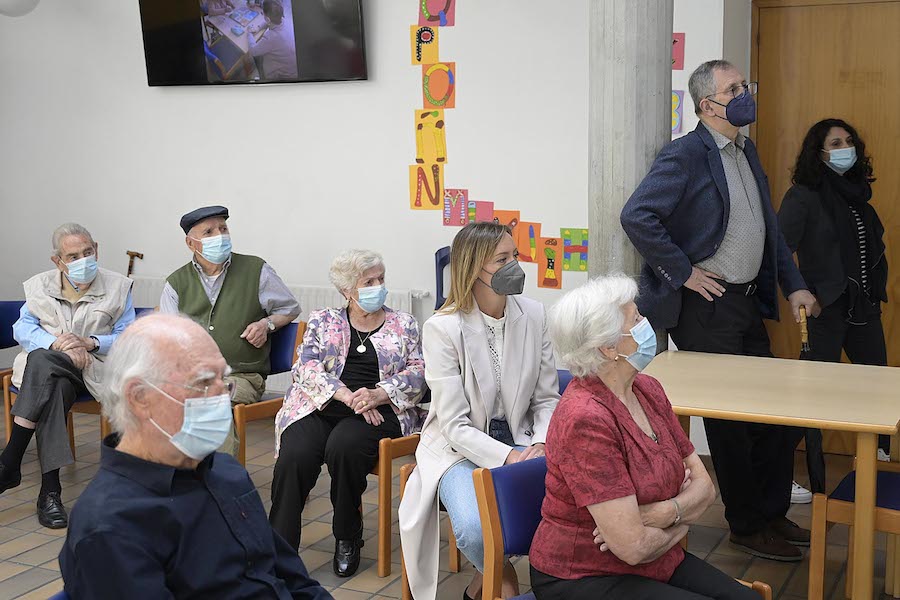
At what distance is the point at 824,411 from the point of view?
2961 mm

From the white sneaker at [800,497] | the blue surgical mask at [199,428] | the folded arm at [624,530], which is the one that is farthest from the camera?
the white sneaker at [800,497]

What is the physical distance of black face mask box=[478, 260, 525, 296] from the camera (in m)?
3.36

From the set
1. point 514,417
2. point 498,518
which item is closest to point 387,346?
point 514,417

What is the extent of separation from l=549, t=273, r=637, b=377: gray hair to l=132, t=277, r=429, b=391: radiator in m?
2.94

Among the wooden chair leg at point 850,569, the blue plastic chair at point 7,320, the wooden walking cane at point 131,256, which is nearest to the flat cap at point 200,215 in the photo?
the blue plastic chair at point 7,320

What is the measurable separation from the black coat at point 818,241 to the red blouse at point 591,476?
7.45ft

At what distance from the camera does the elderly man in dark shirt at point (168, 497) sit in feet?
6.19

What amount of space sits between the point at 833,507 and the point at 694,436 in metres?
2.07

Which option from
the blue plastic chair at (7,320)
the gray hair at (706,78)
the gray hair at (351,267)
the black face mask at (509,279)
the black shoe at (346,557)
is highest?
the gray hair at (706,78)

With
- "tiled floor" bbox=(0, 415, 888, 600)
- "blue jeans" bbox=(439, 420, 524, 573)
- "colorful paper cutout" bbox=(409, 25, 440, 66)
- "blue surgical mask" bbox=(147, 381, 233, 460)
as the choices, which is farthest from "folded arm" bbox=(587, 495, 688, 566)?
"colorful paper cutout" bbox=(409, 25, 440, 66)

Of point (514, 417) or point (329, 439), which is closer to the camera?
point (514, 417)

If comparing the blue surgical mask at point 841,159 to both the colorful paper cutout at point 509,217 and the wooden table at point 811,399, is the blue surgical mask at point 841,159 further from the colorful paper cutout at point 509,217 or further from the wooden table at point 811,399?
the colorful paper cutout at point 509,217

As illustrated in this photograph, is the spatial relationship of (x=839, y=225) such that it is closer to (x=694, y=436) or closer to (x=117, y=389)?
(x=694, y=436)

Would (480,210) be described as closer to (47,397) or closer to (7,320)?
(47,397)
